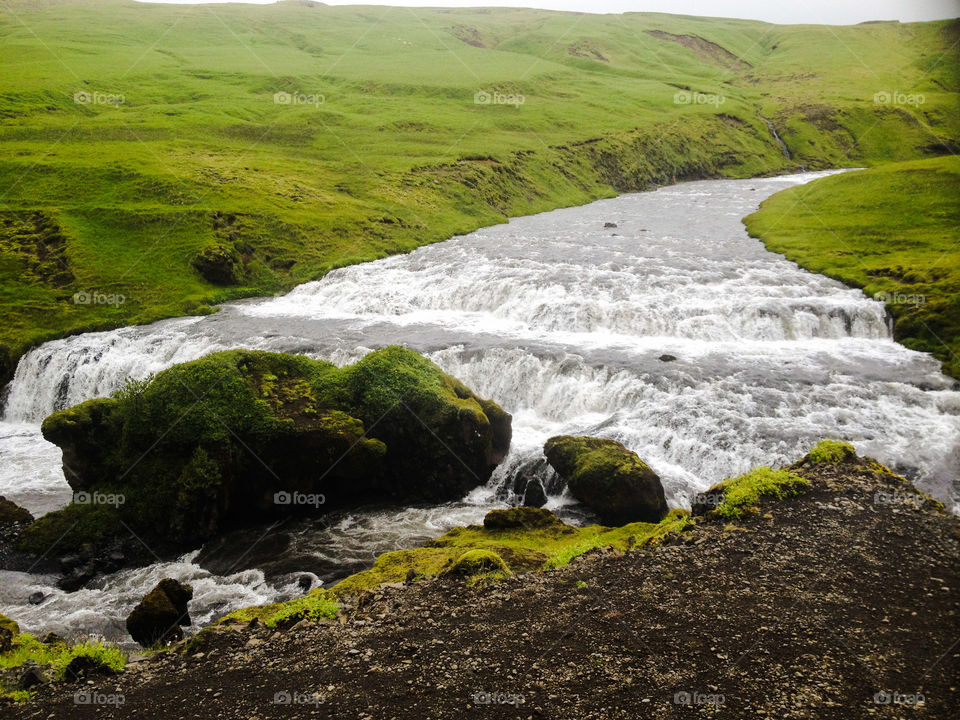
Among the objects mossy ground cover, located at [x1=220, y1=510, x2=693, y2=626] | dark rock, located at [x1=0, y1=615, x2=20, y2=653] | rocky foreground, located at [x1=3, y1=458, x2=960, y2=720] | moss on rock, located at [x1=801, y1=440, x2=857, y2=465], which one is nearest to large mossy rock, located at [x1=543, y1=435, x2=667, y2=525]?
mossy ground cover, located at [x1=220, y1=510, x2=693, y2=626]

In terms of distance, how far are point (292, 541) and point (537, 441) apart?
34.3 feet

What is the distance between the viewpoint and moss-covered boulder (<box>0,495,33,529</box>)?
2208cm

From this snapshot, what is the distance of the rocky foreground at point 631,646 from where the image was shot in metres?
10.5

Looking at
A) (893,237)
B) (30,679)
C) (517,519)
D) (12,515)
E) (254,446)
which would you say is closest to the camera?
(30,679)

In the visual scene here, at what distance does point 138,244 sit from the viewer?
169 feet

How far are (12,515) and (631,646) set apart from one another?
70.3 feet

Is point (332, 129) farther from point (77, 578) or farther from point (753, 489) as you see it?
point (753, 489)

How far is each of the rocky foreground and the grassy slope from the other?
20386 mm

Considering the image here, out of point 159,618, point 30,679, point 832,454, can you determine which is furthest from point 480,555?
point 832,454

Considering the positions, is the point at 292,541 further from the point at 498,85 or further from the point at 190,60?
the point at 190,60

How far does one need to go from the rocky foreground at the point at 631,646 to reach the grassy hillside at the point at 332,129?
373 inches

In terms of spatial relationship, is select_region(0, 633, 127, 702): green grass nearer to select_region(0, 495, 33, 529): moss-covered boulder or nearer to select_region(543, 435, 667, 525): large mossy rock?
select_region(0, 495, 33, 529): moss-covered boulder

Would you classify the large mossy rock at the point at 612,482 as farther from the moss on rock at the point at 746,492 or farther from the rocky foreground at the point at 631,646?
the rocky foreground at the point at 631,646

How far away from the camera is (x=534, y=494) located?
22859 mm
